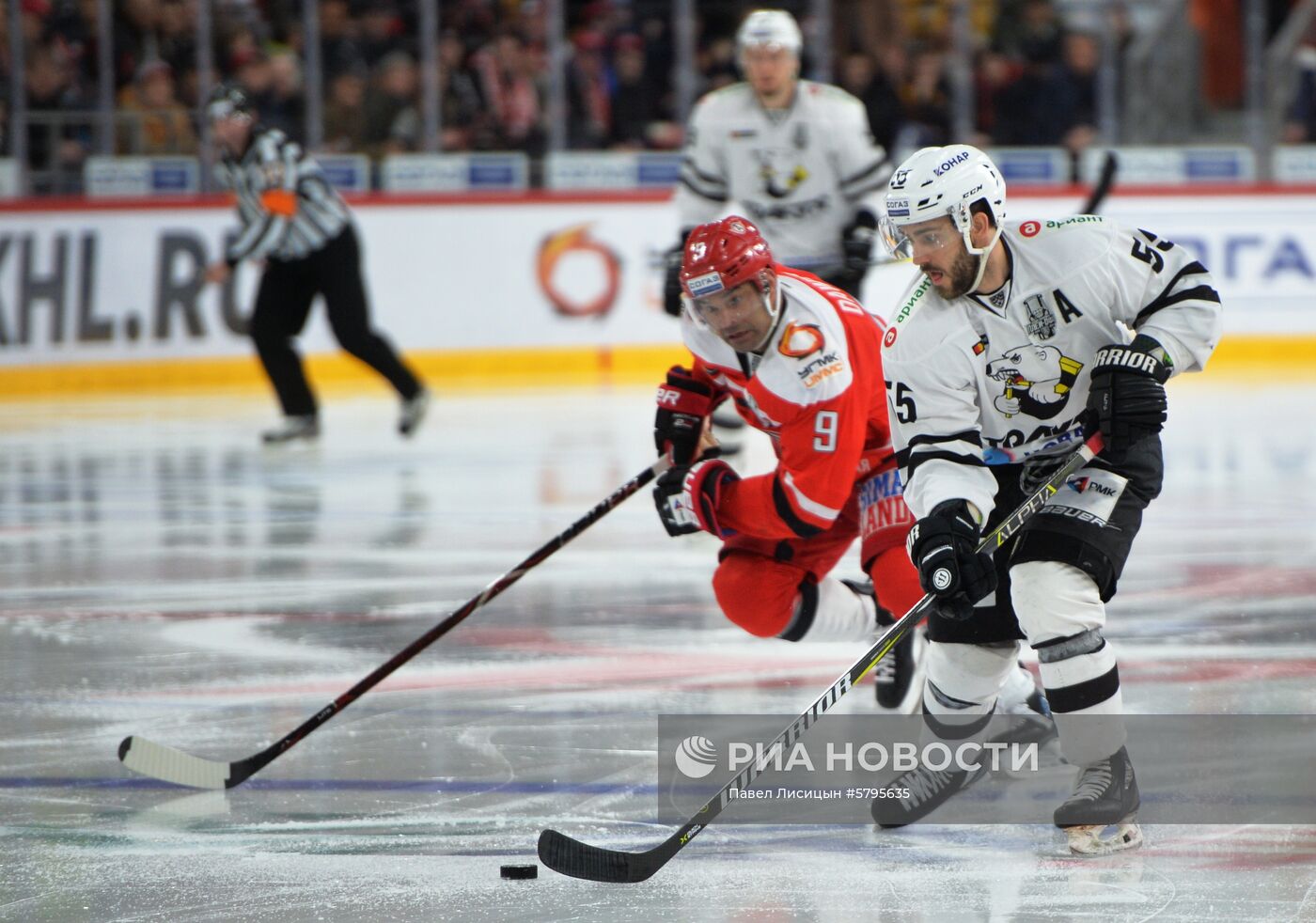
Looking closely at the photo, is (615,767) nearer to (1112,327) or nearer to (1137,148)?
(1112,327)

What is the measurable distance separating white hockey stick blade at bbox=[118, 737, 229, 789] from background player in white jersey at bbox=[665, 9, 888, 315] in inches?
135

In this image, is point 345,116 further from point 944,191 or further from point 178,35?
point 944,191

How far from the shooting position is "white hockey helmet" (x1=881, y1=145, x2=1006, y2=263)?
106 inches

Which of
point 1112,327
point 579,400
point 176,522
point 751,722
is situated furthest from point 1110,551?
point 579,400

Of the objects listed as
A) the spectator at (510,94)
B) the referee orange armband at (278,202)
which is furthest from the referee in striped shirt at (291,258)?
the spectator at (510,94)

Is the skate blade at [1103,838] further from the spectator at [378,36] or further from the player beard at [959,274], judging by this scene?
the spectator at [378,36]

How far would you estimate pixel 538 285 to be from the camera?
996 cm

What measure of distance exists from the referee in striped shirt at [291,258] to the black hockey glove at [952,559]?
17.0 ft

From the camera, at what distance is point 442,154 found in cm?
1003

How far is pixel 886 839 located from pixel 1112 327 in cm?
88

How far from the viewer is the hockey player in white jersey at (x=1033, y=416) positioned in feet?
8.81

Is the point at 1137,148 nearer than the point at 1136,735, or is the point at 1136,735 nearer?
the point at 1136,735

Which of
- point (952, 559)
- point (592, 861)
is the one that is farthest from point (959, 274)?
point (592, 861)

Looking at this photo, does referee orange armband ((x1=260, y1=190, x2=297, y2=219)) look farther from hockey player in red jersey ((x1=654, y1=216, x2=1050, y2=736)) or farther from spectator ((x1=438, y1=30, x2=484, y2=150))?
hockey player in red jersey ((x1=654, y1=216, x2=1050, y2=736))
